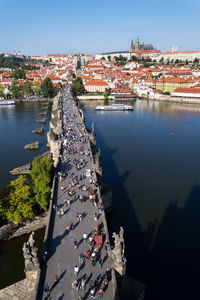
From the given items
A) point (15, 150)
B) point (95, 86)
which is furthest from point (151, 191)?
point (95, 86)

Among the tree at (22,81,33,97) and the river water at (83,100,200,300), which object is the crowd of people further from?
the tree at (22,81,33,97)

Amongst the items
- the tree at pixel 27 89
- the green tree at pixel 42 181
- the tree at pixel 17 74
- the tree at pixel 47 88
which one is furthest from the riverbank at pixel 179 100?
the green tree at pixel 42 181

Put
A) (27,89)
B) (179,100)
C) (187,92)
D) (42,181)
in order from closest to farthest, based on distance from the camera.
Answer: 1. (42,181)
2. (27,89)
3. (179,100)
4. (187,92)

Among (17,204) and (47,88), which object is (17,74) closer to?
(47,88)

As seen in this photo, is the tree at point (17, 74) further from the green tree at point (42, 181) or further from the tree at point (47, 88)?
the green tree at point (42, 181)

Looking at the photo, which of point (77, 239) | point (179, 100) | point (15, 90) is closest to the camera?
point (77, 239)

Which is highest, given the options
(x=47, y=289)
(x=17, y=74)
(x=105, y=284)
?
(x=17, y=74)

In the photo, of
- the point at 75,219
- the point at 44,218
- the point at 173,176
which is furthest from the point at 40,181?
the point at 173,176
